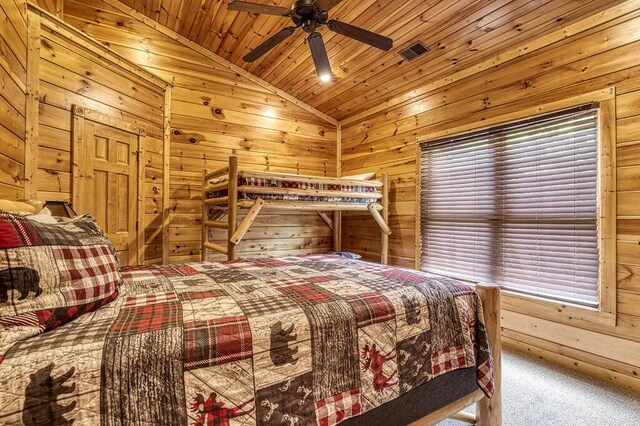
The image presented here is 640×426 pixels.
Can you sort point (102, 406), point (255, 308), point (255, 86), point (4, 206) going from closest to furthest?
point (102, 406), point (255, 308), point (4, 206), point (255, 86)

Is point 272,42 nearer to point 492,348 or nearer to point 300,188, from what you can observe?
point 300,188

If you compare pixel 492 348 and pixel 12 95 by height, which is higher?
pixel 12 95

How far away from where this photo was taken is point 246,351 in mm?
917

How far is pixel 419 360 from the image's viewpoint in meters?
1.27

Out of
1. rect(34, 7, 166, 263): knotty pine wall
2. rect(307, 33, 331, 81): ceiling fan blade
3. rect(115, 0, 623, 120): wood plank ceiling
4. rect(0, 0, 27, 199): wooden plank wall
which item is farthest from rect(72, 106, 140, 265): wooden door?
rect(307, 33, 331, 81): ceiling fan blade

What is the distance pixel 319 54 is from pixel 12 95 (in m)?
2.06

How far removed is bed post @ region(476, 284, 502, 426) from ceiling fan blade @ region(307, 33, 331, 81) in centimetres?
196

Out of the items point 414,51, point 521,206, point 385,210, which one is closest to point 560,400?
point 521,206

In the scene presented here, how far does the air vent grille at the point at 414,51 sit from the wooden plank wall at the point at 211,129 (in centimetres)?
175

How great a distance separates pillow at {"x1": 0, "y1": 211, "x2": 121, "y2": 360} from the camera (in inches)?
32.0

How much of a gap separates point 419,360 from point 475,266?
80.6 inches

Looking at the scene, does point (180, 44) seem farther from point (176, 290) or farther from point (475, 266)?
point (475, 266)

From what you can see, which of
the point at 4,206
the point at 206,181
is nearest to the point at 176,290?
the point at 4,206

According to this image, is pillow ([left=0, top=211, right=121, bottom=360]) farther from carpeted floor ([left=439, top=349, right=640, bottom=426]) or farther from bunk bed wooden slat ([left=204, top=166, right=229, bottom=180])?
bunk bed wooden slat ([left=204, top=166, right=229, bottom=180])
